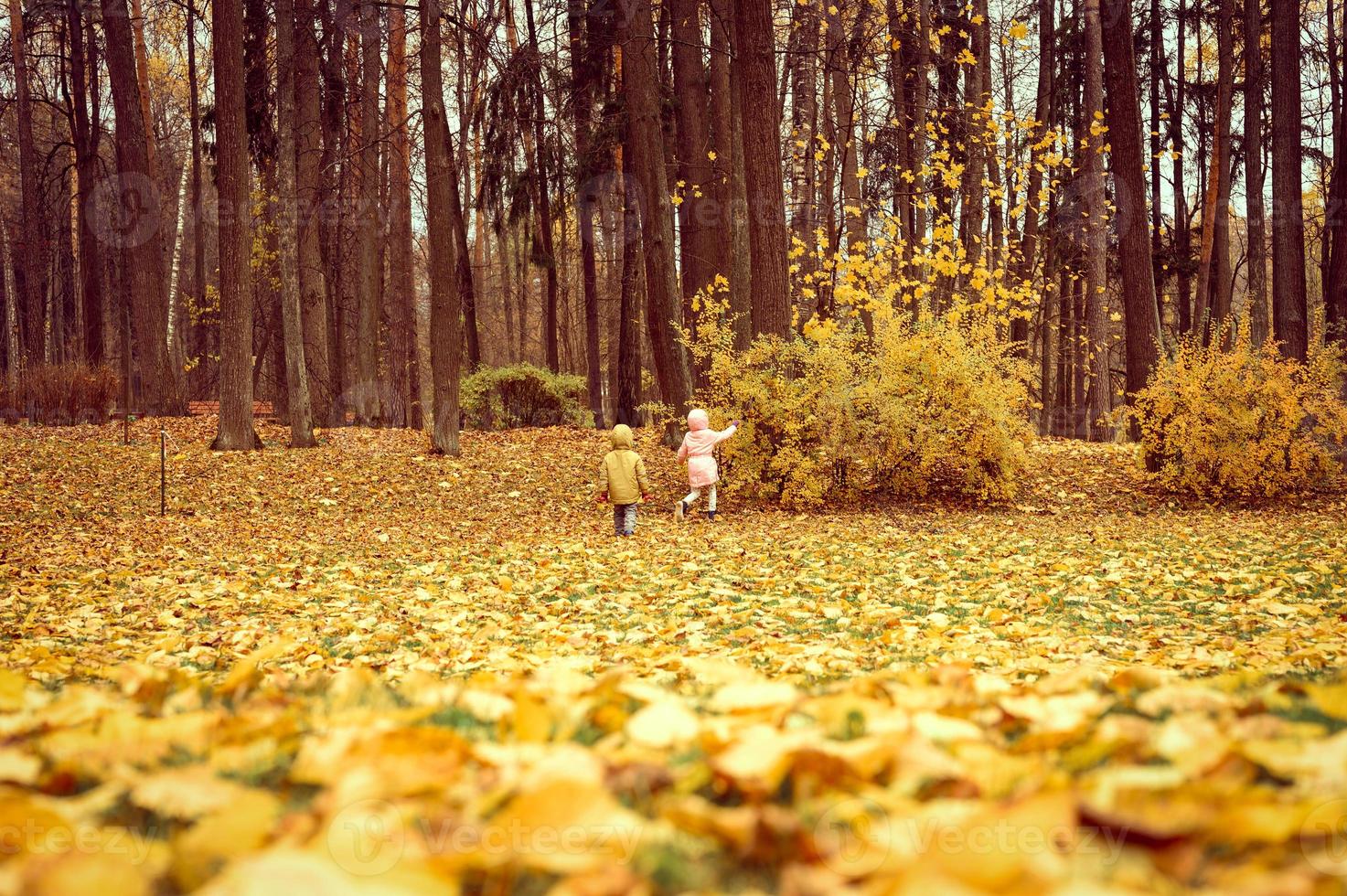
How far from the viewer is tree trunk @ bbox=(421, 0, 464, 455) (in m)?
14.8

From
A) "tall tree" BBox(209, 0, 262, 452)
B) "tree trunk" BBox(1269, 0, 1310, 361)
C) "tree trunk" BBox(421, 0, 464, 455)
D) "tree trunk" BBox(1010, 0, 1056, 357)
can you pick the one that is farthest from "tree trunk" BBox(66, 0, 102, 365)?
"tree trunk" BBox(1269, 0, 1310, 361)

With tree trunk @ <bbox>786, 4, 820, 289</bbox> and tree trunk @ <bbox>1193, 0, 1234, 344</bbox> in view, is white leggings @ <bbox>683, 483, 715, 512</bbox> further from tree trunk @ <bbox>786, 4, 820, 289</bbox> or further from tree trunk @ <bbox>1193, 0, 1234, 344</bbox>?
tree trunk @ <bbox>1193, 0, 1234, 344</bbox>

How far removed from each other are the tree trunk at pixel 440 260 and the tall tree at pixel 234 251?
2670 millimetres

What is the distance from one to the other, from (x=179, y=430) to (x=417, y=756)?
16.6 metres

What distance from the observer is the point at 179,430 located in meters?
16.5

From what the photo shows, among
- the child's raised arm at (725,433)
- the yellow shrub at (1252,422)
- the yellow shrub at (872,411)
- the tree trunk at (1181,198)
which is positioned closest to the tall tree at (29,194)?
the child's raised arm at (725,433)

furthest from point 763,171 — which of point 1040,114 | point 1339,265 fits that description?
point 1040,114

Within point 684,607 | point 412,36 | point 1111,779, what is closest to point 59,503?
point 684,607

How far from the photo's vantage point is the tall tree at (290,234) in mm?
15391

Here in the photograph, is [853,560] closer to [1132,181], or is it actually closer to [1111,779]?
[1111,779]

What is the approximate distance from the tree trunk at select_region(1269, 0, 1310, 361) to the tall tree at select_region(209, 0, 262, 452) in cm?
1483

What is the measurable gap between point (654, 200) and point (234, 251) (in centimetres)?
641

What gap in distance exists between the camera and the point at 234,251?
47.3 feet

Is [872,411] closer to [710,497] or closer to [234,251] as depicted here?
[710,497]
